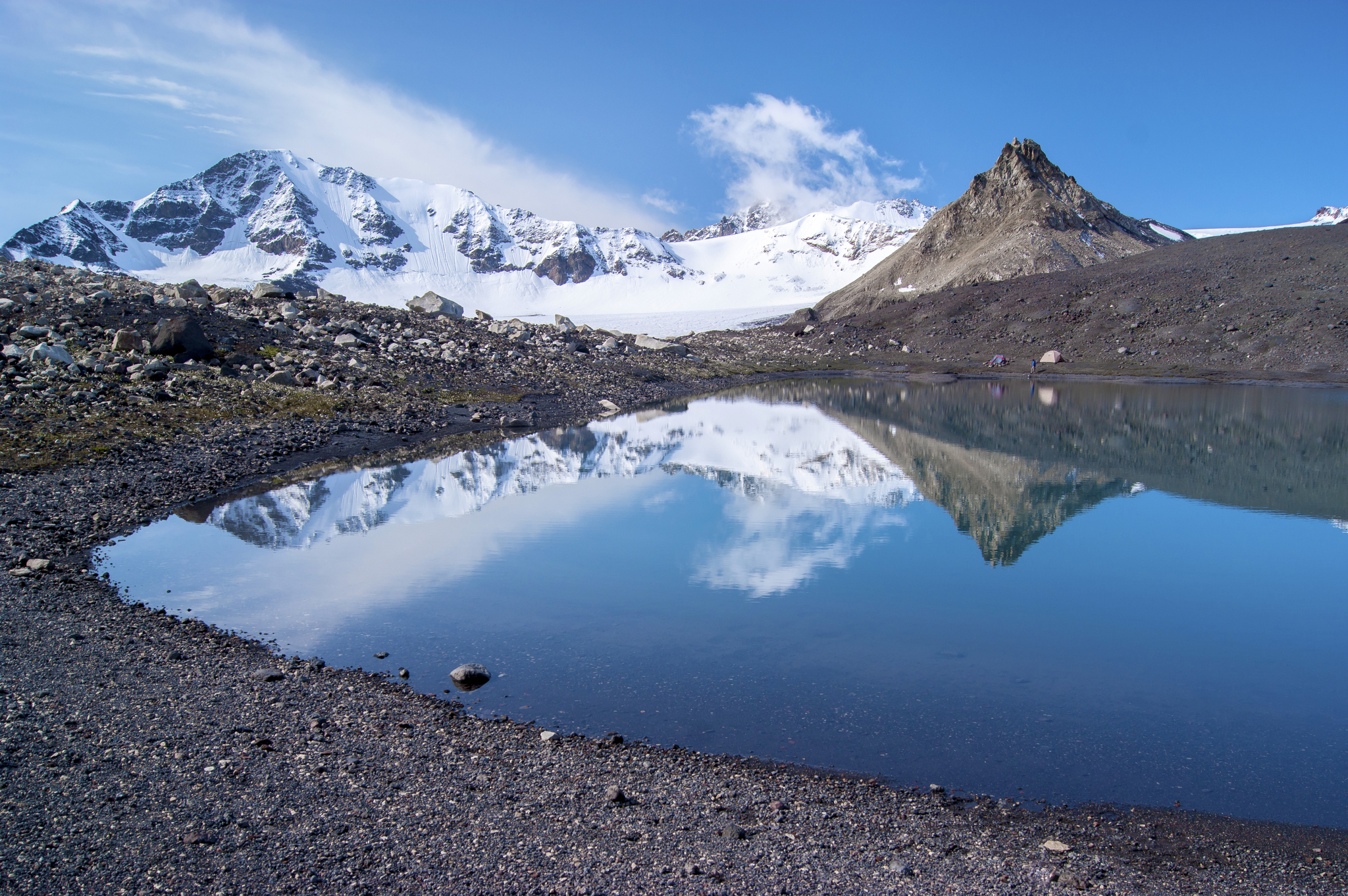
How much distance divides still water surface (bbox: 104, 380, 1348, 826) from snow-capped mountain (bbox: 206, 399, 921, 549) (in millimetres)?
168

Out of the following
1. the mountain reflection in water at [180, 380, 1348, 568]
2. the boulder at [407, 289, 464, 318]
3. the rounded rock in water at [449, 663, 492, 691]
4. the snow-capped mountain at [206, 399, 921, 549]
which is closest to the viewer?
the rounded rock in water at [449, 663, 492, 691]

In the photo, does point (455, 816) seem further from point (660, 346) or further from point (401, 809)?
point (660, 346)

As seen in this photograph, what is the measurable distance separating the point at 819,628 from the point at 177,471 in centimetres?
1704

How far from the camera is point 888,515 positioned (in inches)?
754

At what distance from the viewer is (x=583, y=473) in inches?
974

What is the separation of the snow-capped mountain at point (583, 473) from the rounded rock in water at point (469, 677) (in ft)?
25.4

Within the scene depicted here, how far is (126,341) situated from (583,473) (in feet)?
66.0

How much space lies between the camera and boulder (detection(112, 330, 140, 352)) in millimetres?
29141

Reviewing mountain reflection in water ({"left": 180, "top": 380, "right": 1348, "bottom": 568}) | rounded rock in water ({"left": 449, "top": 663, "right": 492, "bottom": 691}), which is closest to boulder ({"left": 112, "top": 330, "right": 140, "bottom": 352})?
mountain reflection in water ({"left": 180, "top": 380, "right": 1348, "bottom": 568})

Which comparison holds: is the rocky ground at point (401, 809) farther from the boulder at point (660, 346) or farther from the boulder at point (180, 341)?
the boulder at point (660, 346)

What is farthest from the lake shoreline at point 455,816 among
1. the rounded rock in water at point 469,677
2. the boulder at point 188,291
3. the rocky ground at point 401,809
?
the boulder at point 188,291

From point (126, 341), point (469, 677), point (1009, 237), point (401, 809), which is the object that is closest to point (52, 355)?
point (126, 341)

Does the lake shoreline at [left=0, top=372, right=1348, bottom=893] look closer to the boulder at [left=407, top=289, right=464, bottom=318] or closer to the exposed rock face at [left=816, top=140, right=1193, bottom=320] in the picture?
the boulder at [left=407, top=289, right=464, bottom=318]

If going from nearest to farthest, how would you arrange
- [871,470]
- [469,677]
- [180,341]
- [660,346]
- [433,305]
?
[469,677], [871,470], [180,341], [433,305], [660,346]
